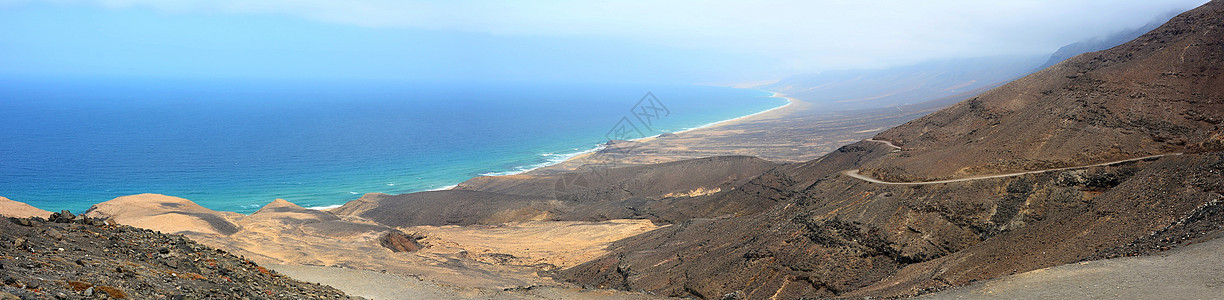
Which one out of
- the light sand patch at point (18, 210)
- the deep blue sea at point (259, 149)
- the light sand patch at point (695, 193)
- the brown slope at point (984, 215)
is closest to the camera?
the brown slope at point (984, 215)

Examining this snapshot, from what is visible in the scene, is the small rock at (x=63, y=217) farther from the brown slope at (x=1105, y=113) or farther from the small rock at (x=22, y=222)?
the brown slope at (x=1105, y=113)

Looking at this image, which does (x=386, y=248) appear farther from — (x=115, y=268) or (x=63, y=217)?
(x=115, y=268)

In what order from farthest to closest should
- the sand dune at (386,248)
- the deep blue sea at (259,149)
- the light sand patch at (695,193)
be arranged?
1. the deep blue sea at (259,149)
2. the light sand patch at (695,193)
3. the sand dune at (386,248)

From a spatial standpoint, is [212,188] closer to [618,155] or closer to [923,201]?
[618,155]

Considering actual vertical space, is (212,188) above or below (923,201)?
above

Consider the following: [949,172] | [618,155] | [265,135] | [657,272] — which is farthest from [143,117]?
[949,172]

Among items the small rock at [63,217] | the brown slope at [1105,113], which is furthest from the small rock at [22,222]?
the brown slope at [1105,113]

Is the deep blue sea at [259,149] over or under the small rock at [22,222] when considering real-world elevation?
over
